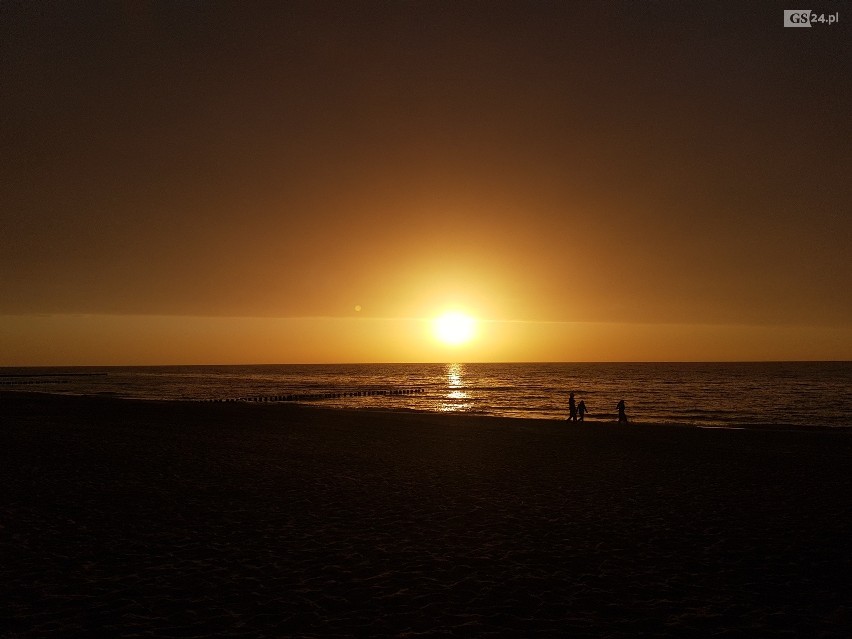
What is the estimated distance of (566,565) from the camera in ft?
31.1

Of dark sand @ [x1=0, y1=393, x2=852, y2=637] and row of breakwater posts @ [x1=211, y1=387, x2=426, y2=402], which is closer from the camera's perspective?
dark sand @ [x1=0, y1=393, x2=852, y2=637]

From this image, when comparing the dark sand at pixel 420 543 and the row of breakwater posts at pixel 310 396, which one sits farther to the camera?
the row of breakwater posts at pixel 310 396

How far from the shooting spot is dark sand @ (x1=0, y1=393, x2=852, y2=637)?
7367 millimetres

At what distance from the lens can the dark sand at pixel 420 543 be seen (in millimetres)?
7367

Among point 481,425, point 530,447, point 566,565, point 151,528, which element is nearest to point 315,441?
point 530,447

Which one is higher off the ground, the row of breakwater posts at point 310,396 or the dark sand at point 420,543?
the dark sand at point 420,543

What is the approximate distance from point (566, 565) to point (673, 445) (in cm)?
1917

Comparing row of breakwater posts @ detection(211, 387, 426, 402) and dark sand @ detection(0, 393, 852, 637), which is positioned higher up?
dark sand @ detection(0, 393, 852, 637)

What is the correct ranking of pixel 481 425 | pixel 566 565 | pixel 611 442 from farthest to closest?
pixel 481 425
pixel 611 442
pixel 566 565

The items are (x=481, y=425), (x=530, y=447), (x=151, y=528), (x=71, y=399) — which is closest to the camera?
(x=151, y=528)

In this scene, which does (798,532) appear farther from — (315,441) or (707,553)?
(315,441)

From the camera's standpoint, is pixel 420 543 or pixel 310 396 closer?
pixel 420 543

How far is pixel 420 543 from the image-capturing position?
420 inches

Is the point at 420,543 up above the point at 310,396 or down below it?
above
